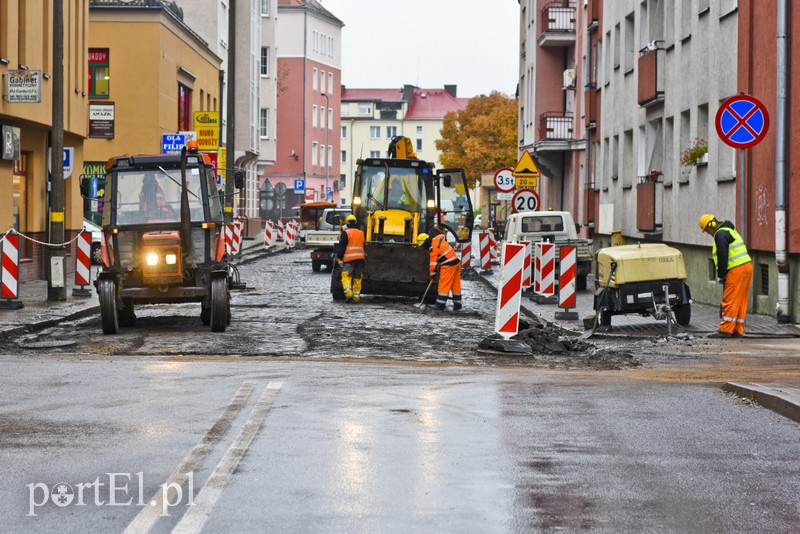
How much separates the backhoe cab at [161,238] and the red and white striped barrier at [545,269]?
6.32m

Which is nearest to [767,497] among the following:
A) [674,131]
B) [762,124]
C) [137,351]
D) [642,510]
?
[642,510]

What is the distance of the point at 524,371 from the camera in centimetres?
1381

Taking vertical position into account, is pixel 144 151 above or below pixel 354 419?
above

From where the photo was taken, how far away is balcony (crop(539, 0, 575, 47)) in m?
49.8

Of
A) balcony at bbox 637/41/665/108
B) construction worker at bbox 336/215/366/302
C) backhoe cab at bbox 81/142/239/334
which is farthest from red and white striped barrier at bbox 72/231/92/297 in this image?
balcony at bbox 637/41/665/108

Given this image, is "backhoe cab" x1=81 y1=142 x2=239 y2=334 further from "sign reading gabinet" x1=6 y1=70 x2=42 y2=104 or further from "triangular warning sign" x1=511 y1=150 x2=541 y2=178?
"triangular warning sign" x1=511 y1=150 x2=541 y2=178

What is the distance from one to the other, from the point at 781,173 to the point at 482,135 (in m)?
89.8

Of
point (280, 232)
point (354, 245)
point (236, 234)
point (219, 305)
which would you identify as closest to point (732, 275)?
point (219, 305)

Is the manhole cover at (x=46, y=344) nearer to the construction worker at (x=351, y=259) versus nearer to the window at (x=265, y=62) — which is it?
the construction worker at (x=351, y=259)

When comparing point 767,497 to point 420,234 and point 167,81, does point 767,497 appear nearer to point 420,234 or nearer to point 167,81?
point 420,234

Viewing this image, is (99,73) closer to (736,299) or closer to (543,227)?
(543,227)

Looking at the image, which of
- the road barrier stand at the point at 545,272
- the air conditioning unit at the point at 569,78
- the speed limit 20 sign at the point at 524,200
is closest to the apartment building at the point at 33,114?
the road barrier stand at the point at 545,272

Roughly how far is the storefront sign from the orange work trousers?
1687cm

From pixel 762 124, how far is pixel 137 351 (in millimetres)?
8367
